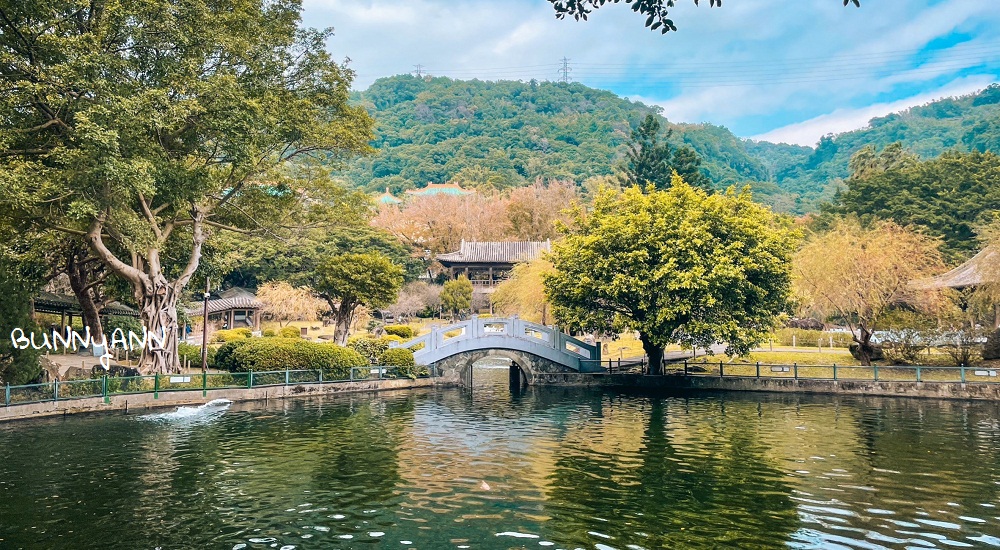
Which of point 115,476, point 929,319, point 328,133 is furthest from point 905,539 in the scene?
point 929,319

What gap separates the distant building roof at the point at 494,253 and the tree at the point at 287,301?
1723cm

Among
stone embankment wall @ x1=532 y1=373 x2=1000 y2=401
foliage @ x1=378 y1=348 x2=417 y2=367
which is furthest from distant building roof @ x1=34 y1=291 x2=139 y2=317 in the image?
stone embankment wall @ x1=532 y1=373 x2=1000 y2=401

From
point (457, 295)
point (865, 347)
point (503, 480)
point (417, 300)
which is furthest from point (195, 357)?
point (865, 347)

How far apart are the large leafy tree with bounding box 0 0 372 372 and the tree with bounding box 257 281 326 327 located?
19443 mm

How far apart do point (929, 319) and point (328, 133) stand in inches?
1184

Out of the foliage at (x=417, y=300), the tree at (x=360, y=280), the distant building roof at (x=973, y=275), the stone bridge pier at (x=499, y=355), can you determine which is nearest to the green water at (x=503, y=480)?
the distant building roof at (x=973, y=275)

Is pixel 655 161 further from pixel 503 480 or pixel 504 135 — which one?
pixel 504 135

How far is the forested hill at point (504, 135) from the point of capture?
397 feet

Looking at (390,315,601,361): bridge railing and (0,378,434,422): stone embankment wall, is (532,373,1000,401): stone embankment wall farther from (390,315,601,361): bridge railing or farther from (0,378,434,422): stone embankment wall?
(0,378,434,422): stone embankment wall

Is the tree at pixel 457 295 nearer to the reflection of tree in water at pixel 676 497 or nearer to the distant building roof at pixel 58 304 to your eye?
the distant building roof at pixel 58 304

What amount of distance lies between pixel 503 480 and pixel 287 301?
39710mm

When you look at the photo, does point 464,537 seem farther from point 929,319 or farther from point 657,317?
point 929,319

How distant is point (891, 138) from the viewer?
125 meters

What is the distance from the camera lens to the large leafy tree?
2161cm
